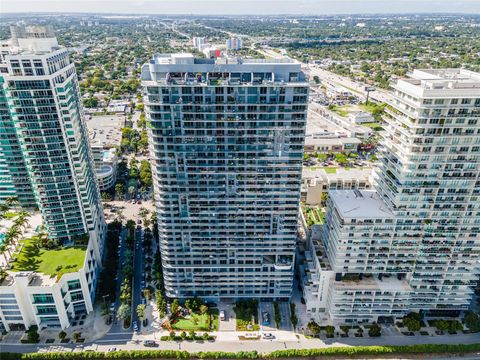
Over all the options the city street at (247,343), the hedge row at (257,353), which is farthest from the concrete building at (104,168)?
the hedge row at (257,353)

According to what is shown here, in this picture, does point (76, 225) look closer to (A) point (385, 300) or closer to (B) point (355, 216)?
(B) point (355, 216)

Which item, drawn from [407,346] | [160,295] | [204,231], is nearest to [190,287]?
[160,295]

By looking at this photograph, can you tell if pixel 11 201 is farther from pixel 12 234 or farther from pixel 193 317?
pixel 193 317

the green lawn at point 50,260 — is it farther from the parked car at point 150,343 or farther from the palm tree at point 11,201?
the parked car at point 150,343

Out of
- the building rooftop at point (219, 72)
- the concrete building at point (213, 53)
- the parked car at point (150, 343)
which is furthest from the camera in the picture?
the parked car at point (150, 343)

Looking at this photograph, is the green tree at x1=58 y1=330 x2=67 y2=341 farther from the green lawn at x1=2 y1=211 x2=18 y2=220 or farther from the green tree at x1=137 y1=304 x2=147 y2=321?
the green lawn at x1=2 y1=211 x2=18 y2=220

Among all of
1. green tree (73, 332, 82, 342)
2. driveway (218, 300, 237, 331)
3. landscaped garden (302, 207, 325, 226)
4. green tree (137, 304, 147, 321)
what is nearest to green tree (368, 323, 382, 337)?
driveway (218, 300, 237, 331)
